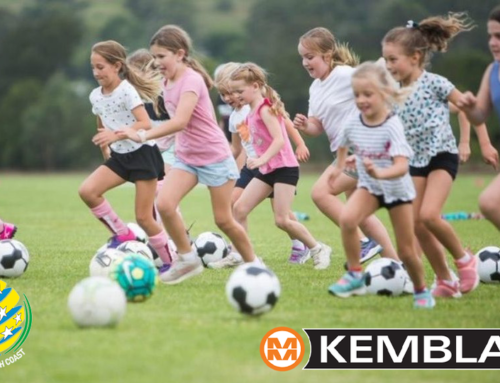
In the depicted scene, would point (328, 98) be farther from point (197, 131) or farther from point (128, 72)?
point (128, 72)

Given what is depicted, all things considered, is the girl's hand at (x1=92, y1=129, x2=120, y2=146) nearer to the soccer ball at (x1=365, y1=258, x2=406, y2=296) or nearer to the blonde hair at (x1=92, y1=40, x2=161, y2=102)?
the blonde hair at (x1=92, y1=40, x2=161, y2=102)

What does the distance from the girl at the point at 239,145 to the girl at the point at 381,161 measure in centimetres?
278

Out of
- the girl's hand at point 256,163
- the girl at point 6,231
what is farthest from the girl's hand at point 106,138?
the girl at point 6,231

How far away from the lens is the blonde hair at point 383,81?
8906mm

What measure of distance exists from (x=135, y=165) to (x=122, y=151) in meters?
0.20

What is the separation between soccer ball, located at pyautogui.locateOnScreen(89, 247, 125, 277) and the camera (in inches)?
392

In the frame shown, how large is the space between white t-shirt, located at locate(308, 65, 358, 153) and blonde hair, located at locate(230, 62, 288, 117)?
34 cm

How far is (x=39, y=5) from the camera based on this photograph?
13250cm

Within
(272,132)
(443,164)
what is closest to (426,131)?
(443,164)

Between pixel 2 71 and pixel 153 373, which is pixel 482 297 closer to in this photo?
pixel 153 373

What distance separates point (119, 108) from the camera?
1125cm

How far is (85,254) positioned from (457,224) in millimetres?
7963

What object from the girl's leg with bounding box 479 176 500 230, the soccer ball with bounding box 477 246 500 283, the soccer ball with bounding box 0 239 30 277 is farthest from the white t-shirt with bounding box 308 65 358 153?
the soccer ball with bounding box 0 239 30 277

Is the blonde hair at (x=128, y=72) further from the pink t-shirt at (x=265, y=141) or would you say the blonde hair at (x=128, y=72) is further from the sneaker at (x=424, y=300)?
the sneaker at (x=424, y=300)
